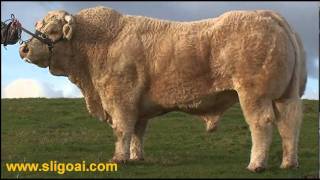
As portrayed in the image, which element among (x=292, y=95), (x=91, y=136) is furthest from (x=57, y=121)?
(x=292, y=95)

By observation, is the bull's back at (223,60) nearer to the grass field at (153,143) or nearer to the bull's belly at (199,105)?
the bull's belly at (199,105)

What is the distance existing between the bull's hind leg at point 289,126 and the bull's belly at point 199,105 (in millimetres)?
1025

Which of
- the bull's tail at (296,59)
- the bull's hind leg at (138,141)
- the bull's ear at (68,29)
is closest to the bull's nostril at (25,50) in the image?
the bull's ear at (68,29)

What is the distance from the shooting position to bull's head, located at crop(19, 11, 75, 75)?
14289mm

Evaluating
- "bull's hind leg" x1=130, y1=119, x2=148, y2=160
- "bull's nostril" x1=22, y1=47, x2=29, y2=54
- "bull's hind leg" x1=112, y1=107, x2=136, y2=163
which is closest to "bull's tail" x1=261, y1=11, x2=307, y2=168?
"bull's hind leg" x1=112, y1=107, x2=136, y2=163

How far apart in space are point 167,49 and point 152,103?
1211 mm

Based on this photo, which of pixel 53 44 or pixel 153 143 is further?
pixel 153 143

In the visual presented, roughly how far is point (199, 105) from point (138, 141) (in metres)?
2.00

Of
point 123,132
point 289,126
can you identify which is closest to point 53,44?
point 123,132

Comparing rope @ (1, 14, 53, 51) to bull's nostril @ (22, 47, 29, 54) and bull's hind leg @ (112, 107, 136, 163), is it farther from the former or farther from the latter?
bull's hind leg @ (112, 107, 136, 163)

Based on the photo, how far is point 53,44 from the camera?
1435 cm

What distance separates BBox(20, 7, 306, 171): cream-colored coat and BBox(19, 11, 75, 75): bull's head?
0.02 m

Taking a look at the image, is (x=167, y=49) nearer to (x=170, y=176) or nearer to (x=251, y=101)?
(x=251, y=101)

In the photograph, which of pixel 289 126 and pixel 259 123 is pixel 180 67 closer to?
pixel 259 123
